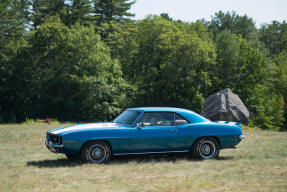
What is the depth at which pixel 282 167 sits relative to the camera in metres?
8.12

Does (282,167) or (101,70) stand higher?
(101,70)

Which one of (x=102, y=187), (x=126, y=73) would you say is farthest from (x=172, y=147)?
(x=126, y=73)

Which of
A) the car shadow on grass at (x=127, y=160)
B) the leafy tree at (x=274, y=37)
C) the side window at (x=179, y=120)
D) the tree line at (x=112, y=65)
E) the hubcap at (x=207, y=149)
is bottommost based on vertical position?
the car shadow on grass at (x=127, y=160)

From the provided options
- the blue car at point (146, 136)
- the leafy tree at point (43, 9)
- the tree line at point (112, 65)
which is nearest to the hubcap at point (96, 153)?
the blue car at point (146, 136)

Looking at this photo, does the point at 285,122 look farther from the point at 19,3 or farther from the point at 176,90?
the point at 19,3

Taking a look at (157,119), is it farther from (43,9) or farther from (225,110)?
(43,9)

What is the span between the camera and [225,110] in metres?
23.0

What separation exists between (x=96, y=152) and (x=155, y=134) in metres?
1.62

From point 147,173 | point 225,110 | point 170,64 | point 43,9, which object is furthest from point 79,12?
point 147,173

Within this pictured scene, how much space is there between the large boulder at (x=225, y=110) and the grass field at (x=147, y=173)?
1232cm

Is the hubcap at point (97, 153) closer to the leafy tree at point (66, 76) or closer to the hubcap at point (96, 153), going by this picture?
the hubcap at point (96, 153)

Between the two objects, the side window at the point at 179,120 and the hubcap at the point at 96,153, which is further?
the side window at the point at 179,120

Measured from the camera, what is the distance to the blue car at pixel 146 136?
842cm

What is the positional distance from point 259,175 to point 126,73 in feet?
127
